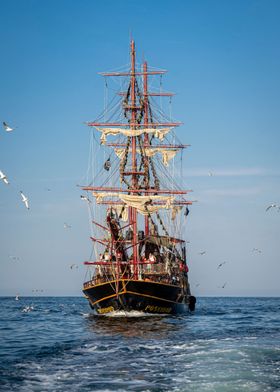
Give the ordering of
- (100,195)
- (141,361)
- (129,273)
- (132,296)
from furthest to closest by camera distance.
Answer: (100,195) → (129,273) → (132,296) → (141,361)

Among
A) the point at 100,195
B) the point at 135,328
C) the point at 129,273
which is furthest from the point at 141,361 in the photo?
the point at 100,195

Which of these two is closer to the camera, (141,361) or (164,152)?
(141,361)

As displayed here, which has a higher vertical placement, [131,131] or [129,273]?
[131,131]

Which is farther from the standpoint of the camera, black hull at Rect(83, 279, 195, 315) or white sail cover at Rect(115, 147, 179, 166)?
white sail cover at Rect(115, 147, 179, 166)

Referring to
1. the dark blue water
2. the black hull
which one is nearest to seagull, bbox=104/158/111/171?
the black hull

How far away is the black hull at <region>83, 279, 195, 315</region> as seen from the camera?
6216 centimetres

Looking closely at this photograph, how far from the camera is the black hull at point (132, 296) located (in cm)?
6216

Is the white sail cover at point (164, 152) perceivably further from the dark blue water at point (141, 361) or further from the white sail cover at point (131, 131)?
the dark blue water at point (141, 361)

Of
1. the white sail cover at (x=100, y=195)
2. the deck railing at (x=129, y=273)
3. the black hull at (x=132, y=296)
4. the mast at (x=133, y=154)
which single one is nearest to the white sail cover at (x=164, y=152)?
the mast at (x=133, y=154)

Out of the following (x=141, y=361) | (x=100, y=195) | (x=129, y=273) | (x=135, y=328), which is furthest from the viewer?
(x=100, y=195)

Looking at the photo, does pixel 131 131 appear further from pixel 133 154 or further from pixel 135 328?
pixel 135 328

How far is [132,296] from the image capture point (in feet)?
204

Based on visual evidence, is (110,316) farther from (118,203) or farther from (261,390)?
(261,390)

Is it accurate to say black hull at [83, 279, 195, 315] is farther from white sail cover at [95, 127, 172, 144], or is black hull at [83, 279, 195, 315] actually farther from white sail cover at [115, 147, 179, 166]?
white sail cover at [115, 147, 179, 166]
